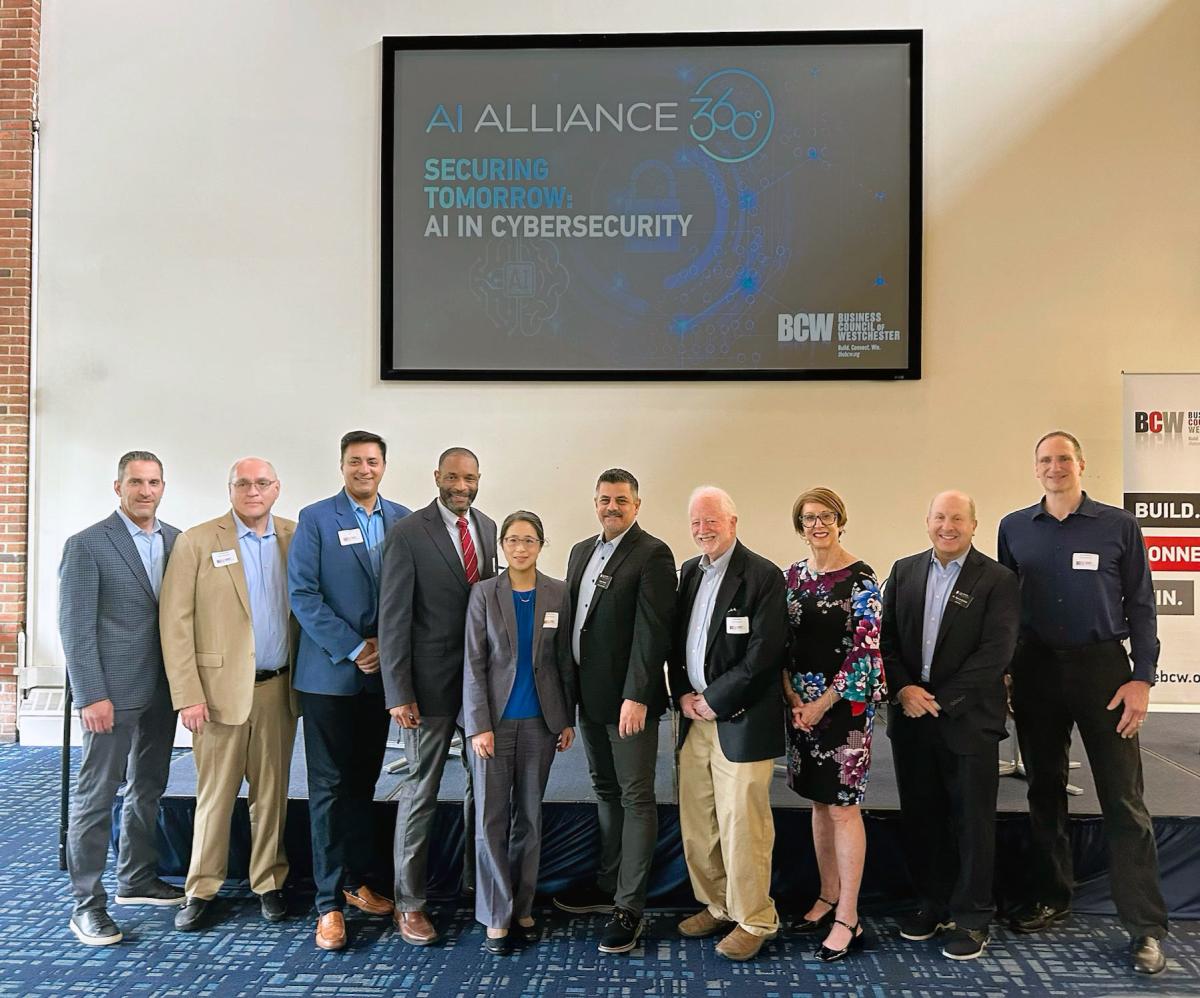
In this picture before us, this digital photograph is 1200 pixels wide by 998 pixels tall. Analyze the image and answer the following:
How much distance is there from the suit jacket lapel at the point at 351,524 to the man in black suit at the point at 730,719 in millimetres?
1137

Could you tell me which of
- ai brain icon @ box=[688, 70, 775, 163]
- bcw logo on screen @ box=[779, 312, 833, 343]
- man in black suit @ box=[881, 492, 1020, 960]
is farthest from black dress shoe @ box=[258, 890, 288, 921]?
ai brain icon @ box=[688, 70, 775, 163]

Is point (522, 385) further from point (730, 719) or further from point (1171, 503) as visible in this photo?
point (1171, 503)

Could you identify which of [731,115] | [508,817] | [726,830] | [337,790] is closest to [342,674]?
[337,790]

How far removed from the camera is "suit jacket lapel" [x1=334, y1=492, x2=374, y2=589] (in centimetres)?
309

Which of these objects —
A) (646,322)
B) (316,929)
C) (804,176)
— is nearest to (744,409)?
(646,322)

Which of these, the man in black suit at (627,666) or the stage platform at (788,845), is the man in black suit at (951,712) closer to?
the stage platform at (788,845)

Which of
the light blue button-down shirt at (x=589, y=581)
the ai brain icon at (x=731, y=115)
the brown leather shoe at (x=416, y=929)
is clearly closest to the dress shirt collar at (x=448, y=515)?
the light blue button-down shirt at (x=589, y=581)

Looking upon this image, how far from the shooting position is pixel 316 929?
9.89 feet

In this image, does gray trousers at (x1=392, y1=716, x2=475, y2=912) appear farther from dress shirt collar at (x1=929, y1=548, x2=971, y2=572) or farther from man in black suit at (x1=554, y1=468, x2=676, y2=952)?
dress shirt collar at (x1=929, y1=548, x2=971, y2=572)

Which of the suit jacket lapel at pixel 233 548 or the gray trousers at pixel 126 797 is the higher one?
the suit jacket lapel at pixel 233 548

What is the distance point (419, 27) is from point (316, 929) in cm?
500

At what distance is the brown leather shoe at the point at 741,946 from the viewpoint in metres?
2.81

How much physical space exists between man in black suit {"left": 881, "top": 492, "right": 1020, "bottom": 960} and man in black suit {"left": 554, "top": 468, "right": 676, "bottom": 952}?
85 cm

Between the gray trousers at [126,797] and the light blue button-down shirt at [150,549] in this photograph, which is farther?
the light blue button-down shirt at [150,549]
